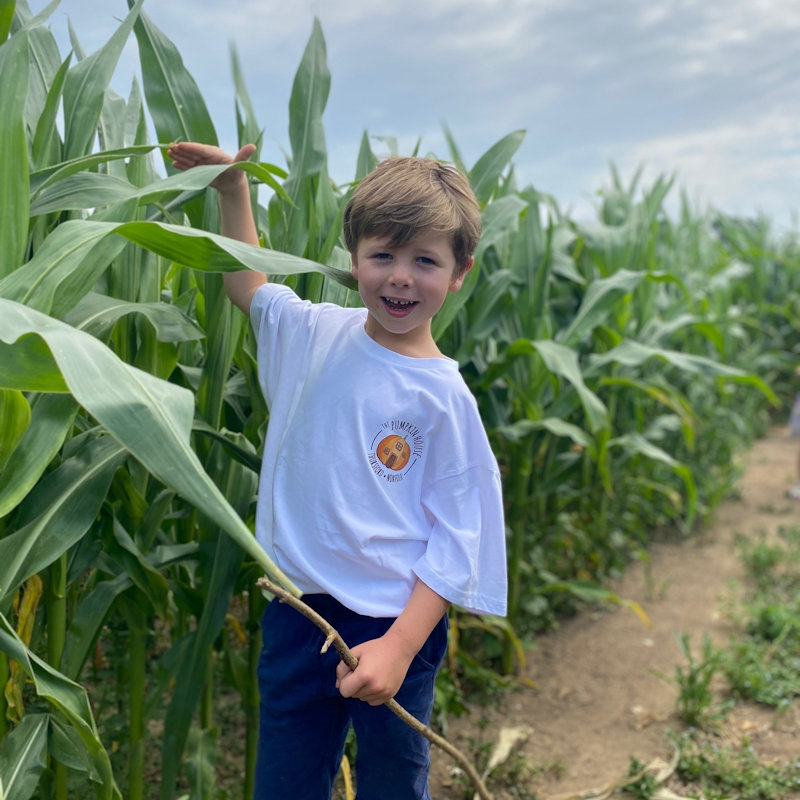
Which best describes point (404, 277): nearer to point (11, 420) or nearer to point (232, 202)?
Result: point (232, 202)

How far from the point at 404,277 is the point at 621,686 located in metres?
1.98

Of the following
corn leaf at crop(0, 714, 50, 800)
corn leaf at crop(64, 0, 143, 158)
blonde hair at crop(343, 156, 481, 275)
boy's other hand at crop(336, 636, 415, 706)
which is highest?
corn leaf at crop(64, 0, 143, 158)

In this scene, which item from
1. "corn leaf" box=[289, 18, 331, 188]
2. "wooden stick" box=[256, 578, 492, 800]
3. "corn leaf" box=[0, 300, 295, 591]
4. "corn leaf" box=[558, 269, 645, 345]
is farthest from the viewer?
"corn leaf" box=[558, 269, 645, 345]

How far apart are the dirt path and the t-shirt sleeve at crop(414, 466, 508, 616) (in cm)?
107

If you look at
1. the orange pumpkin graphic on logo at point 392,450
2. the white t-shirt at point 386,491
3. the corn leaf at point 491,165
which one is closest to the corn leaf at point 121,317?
the white t-shirt at point 386,491

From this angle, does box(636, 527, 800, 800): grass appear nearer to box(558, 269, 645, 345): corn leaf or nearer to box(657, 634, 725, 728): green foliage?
box(657, 634, 725, 728): green foliage

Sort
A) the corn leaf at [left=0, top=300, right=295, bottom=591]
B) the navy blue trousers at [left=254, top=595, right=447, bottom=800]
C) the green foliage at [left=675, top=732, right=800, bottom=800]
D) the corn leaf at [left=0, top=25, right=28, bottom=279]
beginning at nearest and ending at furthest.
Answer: the corn leaf at [left=0, top=300, right=295, bottom=591] < the corn leaf at [left=0, top=25, right=28, bottom=279] < the navy blue trousers at [left=254, top=595, right=447, bottom=800] < the green foliage at [left=675, top=732, right=800, bottom=800]

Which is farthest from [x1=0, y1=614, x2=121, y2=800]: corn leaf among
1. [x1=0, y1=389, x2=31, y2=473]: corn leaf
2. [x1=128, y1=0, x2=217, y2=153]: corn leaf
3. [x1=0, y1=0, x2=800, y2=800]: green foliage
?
[x1=128, y1=0, x2=217, y2=153]: corn leaf

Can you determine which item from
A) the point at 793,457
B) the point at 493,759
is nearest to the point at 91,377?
the point at 493,759

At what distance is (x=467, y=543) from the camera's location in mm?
1213

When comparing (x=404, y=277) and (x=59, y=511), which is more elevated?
(x=404, y=277)

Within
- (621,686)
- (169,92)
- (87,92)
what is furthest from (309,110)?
(621,686)

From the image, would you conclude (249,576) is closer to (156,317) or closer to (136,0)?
(156,317)

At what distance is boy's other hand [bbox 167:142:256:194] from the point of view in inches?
53.8
